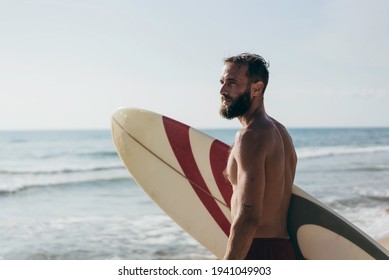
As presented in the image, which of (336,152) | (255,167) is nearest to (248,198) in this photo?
(255,167)

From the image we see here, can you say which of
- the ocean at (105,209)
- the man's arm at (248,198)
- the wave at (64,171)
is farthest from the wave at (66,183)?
the man's arm at (248,198)

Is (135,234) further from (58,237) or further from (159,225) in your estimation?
(58,237)

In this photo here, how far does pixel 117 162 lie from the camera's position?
36.3 ft

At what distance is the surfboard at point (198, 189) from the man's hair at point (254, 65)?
62 centimetres

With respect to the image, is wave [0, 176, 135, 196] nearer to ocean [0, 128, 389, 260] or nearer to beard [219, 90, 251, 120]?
ocean [0, 128, 389, 260]

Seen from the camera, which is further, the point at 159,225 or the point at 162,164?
the point at 159,225

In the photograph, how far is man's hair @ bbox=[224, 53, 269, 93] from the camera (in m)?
1.62

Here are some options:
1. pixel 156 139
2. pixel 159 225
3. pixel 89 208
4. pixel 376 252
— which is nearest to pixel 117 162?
pixel 89 208

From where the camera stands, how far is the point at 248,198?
1447 millimetres

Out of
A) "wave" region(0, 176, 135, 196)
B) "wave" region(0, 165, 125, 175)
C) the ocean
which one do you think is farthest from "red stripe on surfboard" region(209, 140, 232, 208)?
"wave" region(0, 165, 125, 175)

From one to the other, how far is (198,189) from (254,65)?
1.03m

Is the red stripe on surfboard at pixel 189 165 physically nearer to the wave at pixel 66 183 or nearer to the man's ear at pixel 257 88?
the man's ear at pixel 257 88

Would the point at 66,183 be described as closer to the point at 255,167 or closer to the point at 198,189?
the point at 198,189

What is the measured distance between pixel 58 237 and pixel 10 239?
1.42ft
